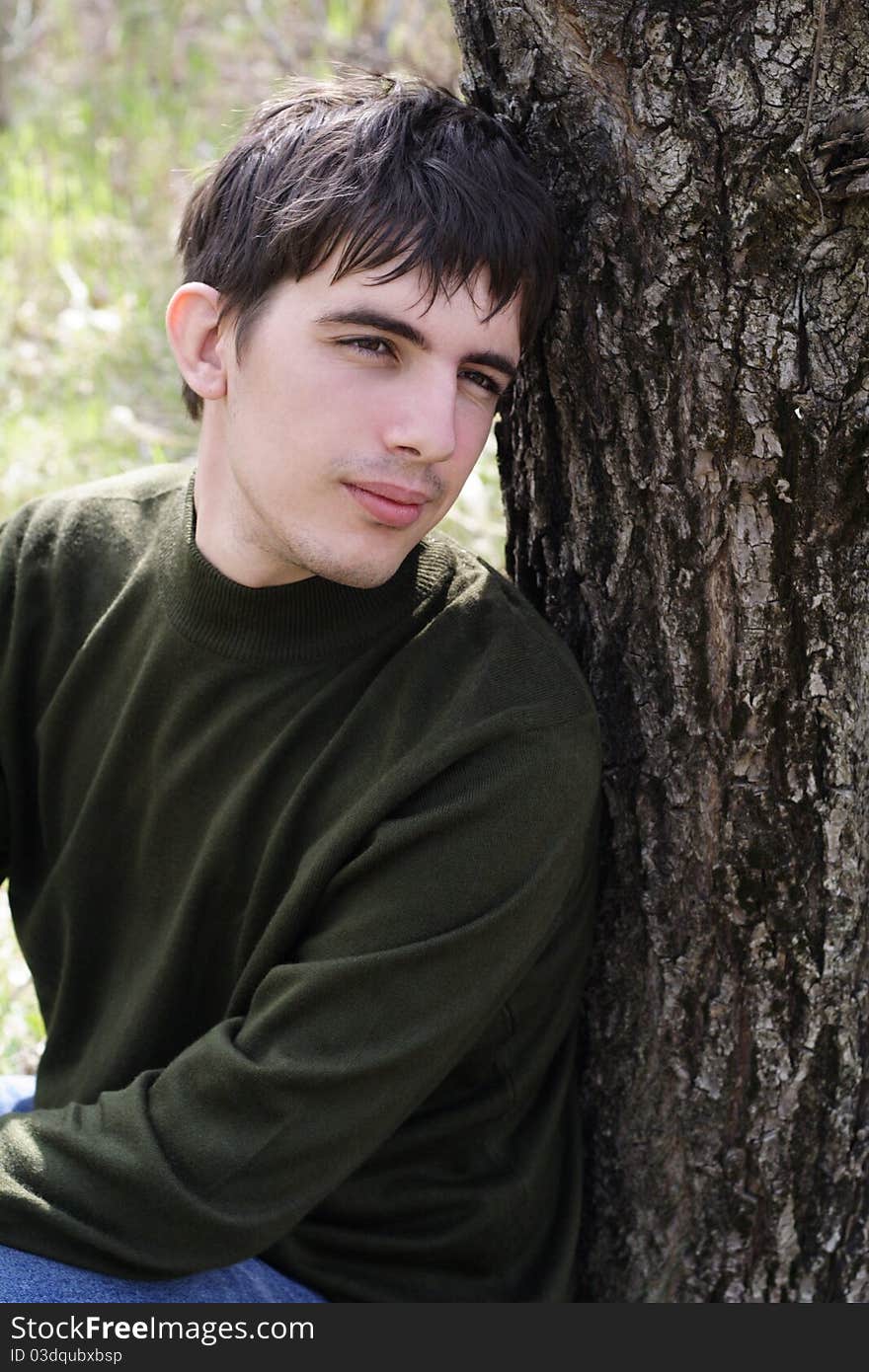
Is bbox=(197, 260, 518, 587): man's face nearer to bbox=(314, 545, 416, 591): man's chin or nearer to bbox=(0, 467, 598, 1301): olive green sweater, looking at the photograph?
bbox=(314, 545, 416, 591): man's chin

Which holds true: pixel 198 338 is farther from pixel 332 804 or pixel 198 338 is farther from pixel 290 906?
pixel 290 906

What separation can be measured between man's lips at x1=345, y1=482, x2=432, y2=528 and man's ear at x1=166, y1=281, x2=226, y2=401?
0.30m

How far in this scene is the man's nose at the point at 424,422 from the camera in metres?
1.74

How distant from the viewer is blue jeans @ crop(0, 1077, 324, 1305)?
173cm

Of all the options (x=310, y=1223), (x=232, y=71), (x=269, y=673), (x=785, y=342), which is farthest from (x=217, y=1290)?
(x=232, y=71)

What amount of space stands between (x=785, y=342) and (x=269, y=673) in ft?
2.55

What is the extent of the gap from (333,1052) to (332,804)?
314 millimetres

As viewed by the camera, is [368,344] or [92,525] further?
[92,525]

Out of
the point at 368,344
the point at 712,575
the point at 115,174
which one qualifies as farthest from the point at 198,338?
the point at 115,174

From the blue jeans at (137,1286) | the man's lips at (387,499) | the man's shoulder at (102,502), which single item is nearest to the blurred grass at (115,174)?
the man's shoulder at (102,502)

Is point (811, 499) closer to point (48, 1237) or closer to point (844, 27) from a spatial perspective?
point (844, 27)

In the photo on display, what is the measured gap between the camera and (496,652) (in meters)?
1.85

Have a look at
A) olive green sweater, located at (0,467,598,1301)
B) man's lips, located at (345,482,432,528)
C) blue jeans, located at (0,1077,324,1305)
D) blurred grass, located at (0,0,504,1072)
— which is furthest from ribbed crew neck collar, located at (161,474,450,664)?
blurred grass, located at (0,0,504,1072)

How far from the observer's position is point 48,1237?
1.74 m
